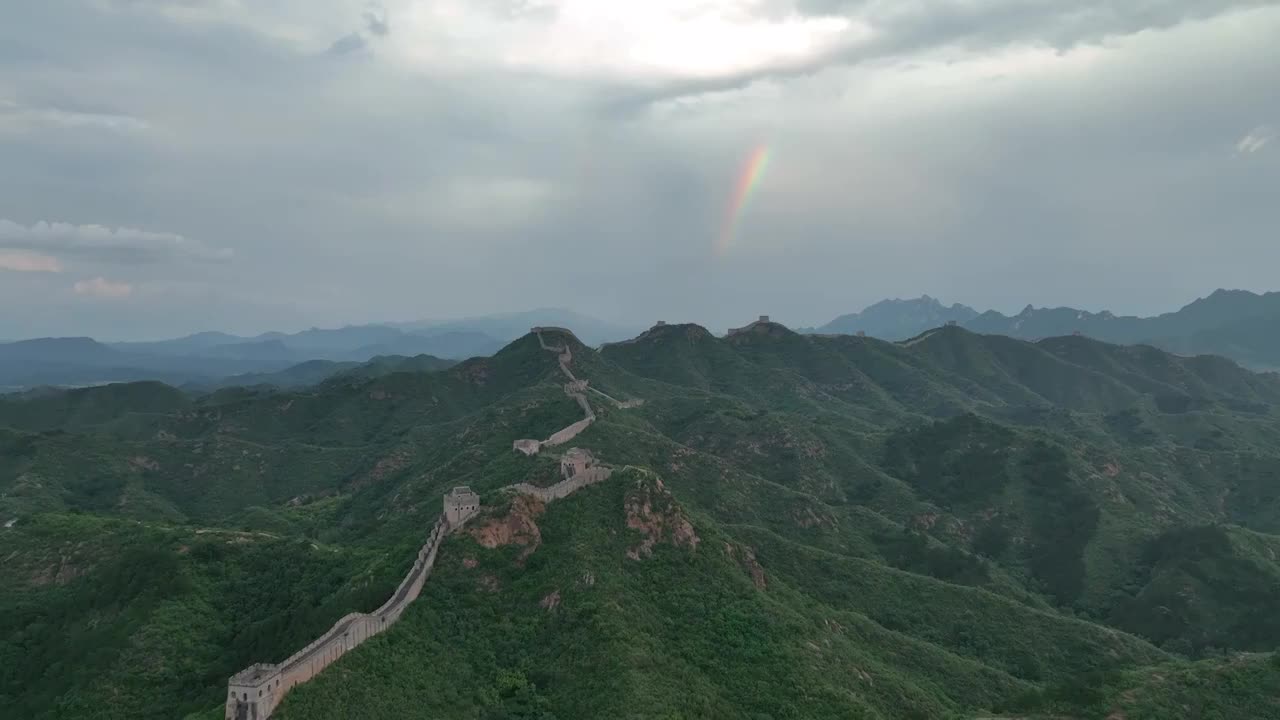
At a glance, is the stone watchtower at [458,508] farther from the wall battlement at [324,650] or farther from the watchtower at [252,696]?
the watchtower at [252,696]

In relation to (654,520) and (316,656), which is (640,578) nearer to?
(654,520)

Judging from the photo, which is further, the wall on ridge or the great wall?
the wall on ridge

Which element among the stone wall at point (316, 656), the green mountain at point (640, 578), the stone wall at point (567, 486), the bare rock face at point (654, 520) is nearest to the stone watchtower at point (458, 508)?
the green mountain at point (640, 578)

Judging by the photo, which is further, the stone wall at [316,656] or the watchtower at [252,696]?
the stone wall at [316,656]

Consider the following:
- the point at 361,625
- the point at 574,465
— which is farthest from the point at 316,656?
the point at 574,465

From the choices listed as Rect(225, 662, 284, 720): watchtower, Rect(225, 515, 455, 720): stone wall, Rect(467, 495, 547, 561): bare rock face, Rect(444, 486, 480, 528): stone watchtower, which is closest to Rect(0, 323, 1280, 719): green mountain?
Rect(467, 495, 547, 561): bare rock face

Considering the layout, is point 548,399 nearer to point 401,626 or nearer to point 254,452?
point 254,452

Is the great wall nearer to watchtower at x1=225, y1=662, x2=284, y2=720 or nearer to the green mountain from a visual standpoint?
watchtower at x1=225, y1=662, x2=284, y2=720
